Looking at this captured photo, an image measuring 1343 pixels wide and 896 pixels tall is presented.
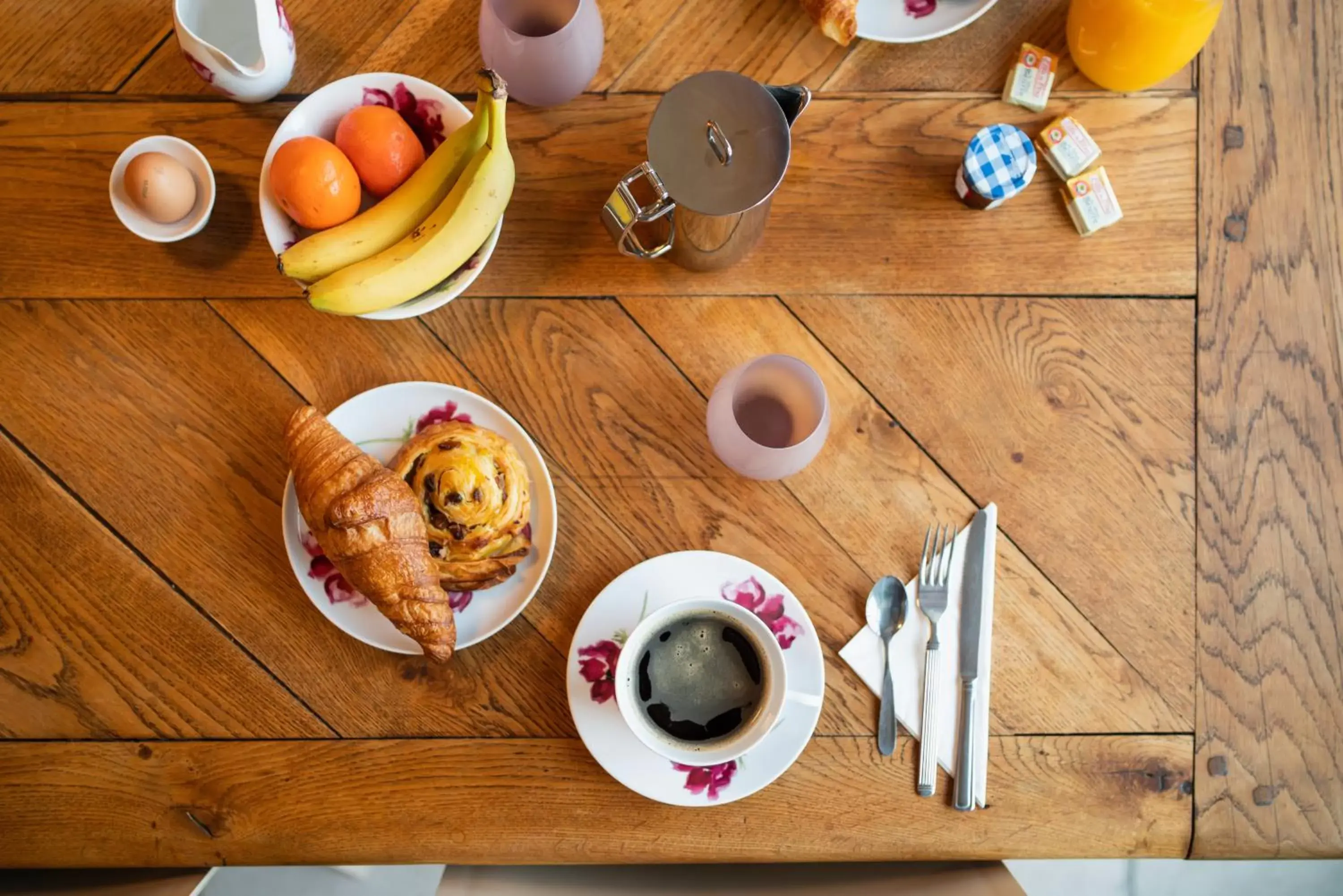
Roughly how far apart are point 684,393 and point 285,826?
2.10 feet

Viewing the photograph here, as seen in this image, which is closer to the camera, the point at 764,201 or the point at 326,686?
the point at 764,201

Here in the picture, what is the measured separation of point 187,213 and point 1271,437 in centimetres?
121

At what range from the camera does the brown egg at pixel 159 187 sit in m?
0.95

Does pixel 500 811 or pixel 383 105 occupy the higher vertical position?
pixel 383 105

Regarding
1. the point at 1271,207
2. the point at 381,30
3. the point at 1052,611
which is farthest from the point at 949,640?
the point at 381,30

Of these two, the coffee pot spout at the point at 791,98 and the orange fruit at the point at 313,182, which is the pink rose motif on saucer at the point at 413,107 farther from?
the coffee pot spout at the point at 791,98

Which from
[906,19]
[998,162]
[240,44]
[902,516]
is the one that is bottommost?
[902,516]

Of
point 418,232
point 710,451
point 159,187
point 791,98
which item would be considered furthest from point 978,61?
point 159,187

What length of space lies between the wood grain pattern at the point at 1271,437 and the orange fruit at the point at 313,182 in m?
0.93

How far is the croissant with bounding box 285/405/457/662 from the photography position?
0.87 metres

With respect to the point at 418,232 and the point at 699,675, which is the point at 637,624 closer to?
the point at 699,675

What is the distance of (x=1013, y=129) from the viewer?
39.4 inches

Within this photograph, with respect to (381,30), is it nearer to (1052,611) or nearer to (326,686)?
(326,686)

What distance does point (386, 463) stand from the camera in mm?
981
